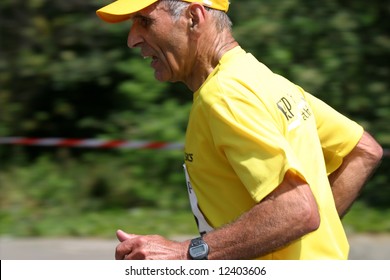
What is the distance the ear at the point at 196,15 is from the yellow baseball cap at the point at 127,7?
0.8 inches

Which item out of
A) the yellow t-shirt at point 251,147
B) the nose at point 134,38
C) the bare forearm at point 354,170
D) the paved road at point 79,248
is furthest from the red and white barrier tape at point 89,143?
the yellow t-shirt at point 251,147

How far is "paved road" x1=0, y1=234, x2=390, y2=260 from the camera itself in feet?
21.8

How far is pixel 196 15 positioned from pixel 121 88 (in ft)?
19.6

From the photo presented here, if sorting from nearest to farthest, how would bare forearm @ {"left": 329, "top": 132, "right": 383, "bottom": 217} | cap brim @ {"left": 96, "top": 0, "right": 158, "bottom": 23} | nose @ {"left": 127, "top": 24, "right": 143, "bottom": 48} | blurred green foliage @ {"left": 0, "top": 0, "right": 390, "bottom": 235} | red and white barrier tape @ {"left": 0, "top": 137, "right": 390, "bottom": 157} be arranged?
cap brim @ {"left": 96, "top": 0, "right": 158, "bottom": 23}
nose @ {"left": 127, "top": 24, "right": 143, "bottom": 48}
bare forearm @ {"left": 329, "top": 132, "right": 383, "bottom": 217}
blurred green foliage @ {"left": 0, "top": 0, "right": 390, "bottom": 235}
red and white barrier tape @ {"left": 0, "top": 137, "right": 390, "bottom": 157}

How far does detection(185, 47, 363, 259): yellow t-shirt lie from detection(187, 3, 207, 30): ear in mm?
136

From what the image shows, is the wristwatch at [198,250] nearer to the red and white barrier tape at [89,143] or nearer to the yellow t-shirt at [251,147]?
the yellow t-shirt at [251,147]

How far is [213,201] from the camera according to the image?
277 cm

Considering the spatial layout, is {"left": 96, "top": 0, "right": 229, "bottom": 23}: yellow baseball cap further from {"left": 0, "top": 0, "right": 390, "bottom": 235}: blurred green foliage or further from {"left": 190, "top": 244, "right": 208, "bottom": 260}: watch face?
{"left": 0, "top": 0, "right": 390, "bottom": 235}: blurred green foliage

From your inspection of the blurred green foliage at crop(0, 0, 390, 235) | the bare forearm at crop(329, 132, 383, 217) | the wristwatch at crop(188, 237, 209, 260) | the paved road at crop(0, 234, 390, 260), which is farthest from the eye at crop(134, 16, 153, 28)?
the blurred green foliage at crop(0, 0, 390, 235)

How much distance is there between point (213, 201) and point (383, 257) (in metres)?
4.13

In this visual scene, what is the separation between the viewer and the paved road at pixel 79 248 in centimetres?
664

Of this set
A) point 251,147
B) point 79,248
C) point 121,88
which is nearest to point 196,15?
point 251,147
